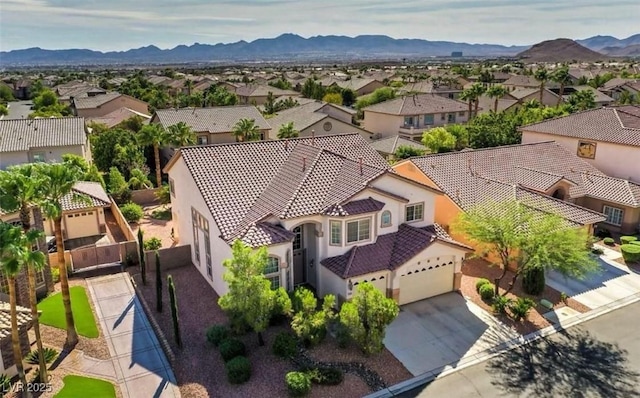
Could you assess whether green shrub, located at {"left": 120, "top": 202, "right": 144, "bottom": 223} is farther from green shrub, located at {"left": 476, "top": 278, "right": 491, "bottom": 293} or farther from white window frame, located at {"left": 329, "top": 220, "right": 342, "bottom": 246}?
green shrub, located at {"left": 476, "top": 278, "right": 491, "bottom": 293}

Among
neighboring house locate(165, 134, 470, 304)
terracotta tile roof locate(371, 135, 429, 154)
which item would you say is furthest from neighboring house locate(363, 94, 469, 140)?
neighboring house locate(165, 134, 470, 304)

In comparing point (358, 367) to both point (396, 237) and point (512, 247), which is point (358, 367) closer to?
point (396, 237)

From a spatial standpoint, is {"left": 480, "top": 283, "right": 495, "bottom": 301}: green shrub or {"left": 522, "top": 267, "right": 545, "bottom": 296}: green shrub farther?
{"left": 522, "top": 267, "right": 545, "bottom": 296}: green shrub

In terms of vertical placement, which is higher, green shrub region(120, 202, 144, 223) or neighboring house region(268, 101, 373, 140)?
neighboring house region(268, 101, 373, 140)

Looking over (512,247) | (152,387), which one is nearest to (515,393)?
(512,247)

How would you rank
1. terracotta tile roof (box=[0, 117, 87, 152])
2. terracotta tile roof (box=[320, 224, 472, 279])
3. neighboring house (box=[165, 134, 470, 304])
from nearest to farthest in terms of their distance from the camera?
terracotta tile roof (box=[320, 224, 472, 279]) < neighboring house (box=[165, 134, 470, 304]) < terracotta tile roof (box=[0, 117, 87, 152])

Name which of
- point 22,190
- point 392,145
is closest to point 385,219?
point 22,190

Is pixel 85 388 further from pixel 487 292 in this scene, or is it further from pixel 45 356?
pixel 487 292
